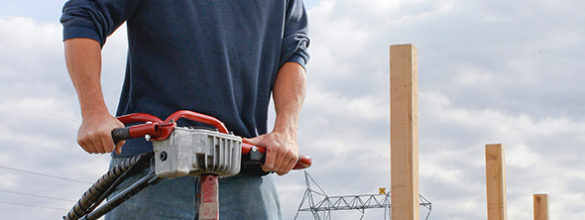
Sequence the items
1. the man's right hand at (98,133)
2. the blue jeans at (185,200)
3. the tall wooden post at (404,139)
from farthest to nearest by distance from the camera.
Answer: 1. the tall wooden post at (404,139)
2. the blue jeans at (185,200)
3. the man's right hand at (98,133)

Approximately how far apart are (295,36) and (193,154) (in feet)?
2.77

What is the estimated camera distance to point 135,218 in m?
1.65

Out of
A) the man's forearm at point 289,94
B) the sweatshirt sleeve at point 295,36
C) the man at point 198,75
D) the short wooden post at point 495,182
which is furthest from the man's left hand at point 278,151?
the short wooden post at point 495,182

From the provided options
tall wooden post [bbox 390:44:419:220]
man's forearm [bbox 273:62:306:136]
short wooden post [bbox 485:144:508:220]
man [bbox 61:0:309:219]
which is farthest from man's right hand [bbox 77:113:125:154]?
short wooden post [bbox 485:144:508:220]

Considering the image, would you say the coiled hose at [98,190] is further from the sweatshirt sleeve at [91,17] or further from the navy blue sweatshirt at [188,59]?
the sweatshirt sleeve at [91,17]

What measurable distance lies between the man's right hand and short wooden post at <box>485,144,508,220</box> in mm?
5812

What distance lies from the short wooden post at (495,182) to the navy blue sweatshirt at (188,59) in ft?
17.7

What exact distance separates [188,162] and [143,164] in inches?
11.0

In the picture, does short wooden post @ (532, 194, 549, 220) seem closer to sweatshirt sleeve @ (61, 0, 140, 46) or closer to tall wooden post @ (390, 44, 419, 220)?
tall wooden post @ (390, 44, 419, 220)

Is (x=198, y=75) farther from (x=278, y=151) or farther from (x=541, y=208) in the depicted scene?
(x=541, y=208)

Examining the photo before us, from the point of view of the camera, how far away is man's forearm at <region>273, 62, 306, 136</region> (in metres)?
1.84

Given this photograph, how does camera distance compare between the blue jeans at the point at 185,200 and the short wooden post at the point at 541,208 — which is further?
the short wooden post at the point at 541,208

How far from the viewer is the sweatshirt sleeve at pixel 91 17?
161 centimetres

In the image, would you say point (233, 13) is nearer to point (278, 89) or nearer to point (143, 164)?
point (278, 89)
